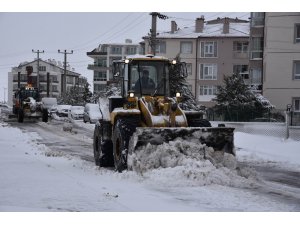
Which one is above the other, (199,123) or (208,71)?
(208,71)

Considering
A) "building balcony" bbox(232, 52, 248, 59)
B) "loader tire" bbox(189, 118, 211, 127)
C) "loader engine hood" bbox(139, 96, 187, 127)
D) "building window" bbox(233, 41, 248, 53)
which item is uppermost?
"building window" bbox(233, 41, 248, 53)

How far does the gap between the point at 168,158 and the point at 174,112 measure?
1.45 metres

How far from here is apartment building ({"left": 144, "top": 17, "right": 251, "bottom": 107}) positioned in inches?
1634

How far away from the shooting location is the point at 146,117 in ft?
33.5

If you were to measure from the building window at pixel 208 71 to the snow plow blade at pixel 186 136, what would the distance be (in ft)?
120

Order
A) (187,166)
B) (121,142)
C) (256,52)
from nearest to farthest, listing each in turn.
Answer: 1. (187,166)
2. (121,142)
3. (256,52)

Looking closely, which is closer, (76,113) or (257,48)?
(76,113)

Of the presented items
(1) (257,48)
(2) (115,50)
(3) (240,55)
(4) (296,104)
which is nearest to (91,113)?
(4) (296,104)

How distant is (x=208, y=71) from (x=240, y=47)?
15.4 ft

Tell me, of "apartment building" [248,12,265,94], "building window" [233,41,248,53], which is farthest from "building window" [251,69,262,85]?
"building window" [233,41,248,53]

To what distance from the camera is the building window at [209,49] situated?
148ft

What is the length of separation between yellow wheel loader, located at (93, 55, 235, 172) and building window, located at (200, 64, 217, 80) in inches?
1390

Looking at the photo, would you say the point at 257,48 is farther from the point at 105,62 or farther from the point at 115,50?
the point at 115,50

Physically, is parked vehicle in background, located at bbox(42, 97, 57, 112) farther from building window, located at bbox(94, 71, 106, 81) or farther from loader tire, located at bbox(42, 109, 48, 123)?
building window, located at bbox(94, 71, 106, 81)
